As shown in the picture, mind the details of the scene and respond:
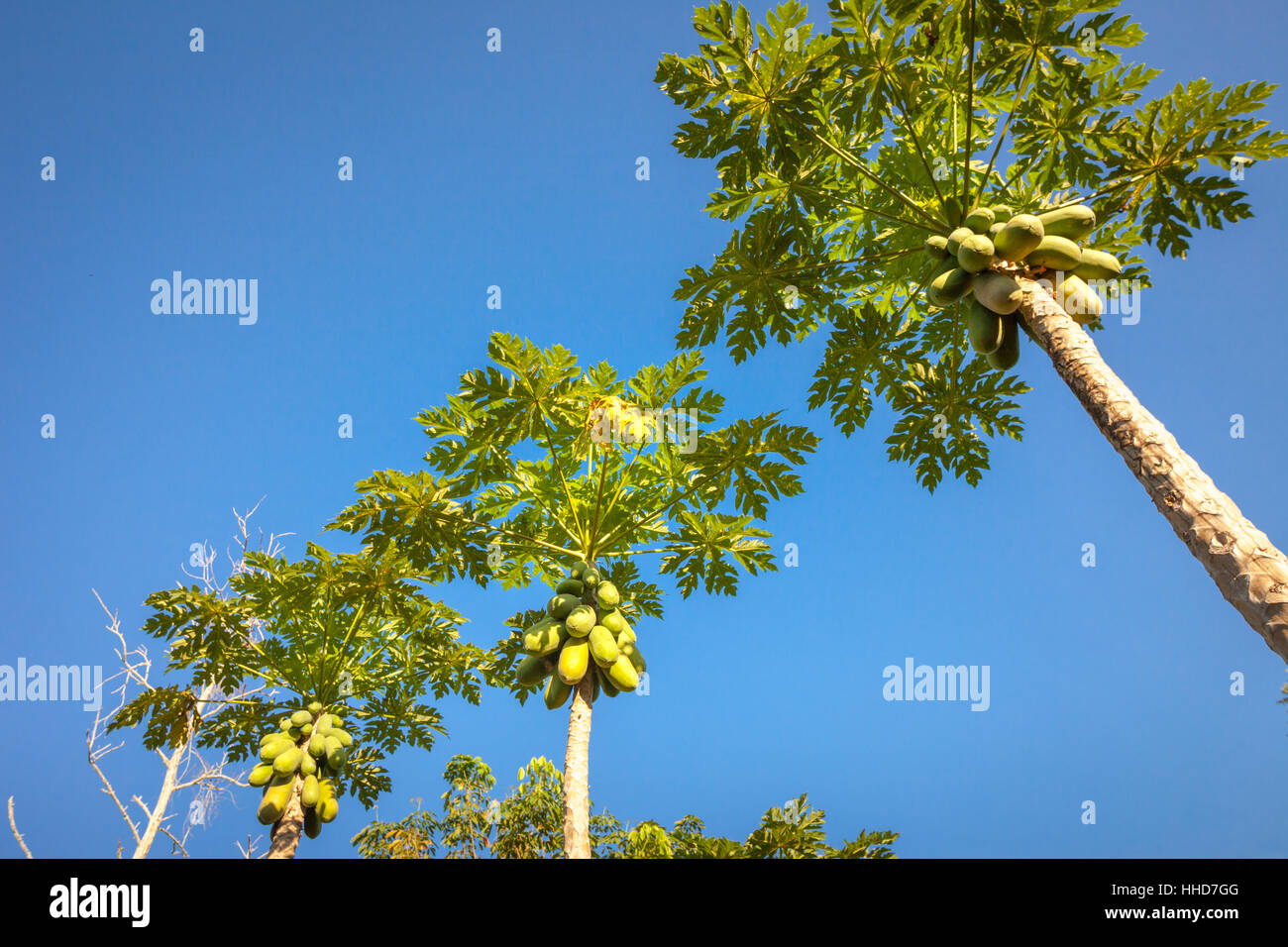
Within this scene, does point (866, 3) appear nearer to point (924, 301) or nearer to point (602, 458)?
point (924, 301)

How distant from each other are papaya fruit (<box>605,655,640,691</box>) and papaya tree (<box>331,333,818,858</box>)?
1cm

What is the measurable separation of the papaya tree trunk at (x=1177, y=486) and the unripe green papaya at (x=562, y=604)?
12.9ft

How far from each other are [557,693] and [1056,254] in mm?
4840

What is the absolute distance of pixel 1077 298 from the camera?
4359mm

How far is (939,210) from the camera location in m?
5.50

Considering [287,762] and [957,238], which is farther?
[287,762]

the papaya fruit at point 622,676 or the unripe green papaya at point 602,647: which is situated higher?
the unripe green papaya at point 602,647

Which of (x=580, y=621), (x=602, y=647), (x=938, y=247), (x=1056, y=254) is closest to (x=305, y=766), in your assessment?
(x=580, y=621)

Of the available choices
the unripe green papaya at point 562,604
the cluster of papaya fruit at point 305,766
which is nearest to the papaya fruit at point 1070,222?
the unripe green papaya at point 562,604

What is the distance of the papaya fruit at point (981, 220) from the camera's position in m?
4.57

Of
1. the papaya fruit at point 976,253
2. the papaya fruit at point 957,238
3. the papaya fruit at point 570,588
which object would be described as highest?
the papaya fruit at point 957,238

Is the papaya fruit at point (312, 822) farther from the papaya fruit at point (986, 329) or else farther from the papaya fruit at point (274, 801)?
the papaya fruit at point (986, 329)

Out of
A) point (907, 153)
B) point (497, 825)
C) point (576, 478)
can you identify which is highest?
point (907, 153)

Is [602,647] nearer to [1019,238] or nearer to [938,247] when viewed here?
[938,247]
